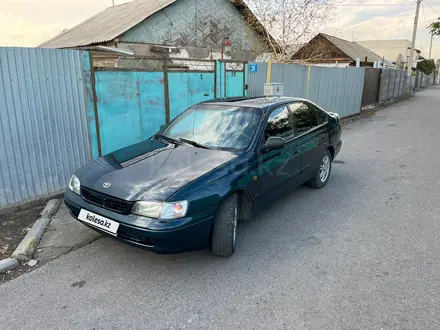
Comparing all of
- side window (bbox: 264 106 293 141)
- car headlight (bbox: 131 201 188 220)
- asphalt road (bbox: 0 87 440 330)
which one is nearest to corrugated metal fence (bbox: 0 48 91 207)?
asphalt road (bbox: 0 87 440 330)

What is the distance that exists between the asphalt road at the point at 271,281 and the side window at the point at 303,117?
1.20 m

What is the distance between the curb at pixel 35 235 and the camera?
340 centimetres

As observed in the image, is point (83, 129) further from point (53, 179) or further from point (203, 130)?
point (203, 130)

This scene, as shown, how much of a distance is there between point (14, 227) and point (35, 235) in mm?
555

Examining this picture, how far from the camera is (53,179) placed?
4.93m

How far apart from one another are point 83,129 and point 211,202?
10.6 ft

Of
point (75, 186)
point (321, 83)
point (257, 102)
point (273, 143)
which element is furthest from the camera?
point (321, 83)

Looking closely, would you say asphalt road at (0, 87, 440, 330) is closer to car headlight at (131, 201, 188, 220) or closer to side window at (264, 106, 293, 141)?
car headlight at (131, 201, 188, 220)

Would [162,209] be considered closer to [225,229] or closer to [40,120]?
[225,229]

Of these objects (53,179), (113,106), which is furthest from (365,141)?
(53,179)

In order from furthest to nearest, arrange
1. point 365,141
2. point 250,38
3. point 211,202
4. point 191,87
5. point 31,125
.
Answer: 1. point 250,38
2. point 365,141
3. point 191,87
4. point 31,125
5. point 211,202

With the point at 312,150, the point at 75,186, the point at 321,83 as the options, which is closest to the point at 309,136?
the point at 312,150

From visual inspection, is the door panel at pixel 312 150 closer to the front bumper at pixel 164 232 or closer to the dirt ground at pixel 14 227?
the front bumper at pixel 164 232

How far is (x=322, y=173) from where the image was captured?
547 cm
